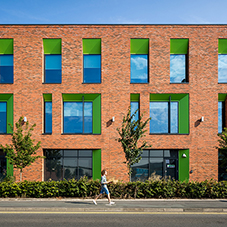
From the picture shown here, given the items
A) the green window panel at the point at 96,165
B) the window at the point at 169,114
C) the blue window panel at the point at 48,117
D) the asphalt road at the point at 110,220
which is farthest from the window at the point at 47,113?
the asphalt road at the point at 110,220

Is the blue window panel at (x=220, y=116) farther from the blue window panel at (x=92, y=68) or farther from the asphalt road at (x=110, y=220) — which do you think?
the blue window panel at (x=92, y=68)

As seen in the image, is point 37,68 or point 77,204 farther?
point 37,68

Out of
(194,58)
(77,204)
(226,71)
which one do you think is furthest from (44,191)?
(226,71)

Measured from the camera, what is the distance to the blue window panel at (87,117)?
56.5 ft

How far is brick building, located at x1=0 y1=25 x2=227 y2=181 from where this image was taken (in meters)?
16.9

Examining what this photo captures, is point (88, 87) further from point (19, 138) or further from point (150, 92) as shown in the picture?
point (19, 138)

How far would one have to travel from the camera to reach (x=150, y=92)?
17203mm

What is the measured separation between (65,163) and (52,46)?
31.3ft

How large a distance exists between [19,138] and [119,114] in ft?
24.5

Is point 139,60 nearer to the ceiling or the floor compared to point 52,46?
nearer to the floor

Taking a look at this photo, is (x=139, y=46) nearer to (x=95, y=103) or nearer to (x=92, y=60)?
(x=92, y=60)

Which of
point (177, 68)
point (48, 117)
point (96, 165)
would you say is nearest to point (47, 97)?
point (48, 117)

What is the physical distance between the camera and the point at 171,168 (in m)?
17.2

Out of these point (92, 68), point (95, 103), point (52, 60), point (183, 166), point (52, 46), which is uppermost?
point (52, 46)
